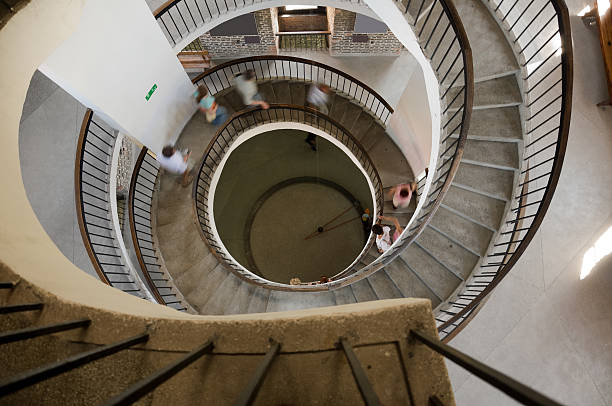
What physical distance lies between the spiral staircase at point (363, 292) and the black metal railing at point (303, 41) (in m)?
1.48

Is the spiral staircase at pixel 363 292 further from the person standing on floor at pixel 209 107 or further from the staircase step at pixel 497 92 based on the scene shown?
the person standing on floor at pixel 209 107

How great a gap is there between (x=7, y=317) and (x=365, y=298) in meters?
4.75

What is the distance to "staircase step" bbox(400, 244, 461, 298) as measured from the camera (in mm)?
4863

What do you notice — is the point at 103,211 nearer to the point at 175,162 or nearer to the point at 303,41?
the point at 175,162

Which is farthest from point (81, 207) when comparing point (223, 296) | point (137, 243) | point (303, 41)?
point (303, 41)

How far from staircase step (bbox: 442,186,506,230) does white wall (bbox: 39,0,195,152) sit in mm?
4960

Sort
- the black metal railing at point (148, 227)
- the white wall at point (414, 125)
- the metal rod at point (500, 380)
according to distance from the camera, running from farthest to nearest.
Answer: the white wall at point (414, 125), the black metal railing at point (148, 227), the metal rod at point (500, 380)

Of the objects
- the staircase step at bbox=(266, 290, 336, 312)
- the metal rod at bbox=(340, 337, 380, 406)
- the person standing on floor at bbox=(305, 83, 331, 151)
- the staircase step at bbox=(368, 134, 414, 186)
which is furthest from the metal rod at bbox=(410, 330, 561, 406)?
the person standing on floor at bbox=(305, 83, 331, 151)

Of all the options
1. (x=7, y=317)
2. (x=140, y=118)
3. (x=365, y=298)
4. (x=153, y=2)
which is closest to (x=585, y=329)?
(x=365, y=298)

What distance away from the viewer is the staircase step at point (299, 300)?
19.2 feet

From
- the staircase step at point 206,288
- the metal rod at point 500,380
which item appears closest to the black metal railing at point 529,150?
the metal rod at point 500,380

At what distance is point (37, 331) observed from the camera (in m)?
1.51

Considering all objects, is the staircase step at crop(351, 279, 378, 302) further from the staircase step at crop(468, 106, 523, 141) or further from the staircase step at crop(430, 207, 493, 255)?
the staircase step at crop(468, 106, 523, 141)

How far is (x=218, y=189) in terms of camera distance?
421 inches
